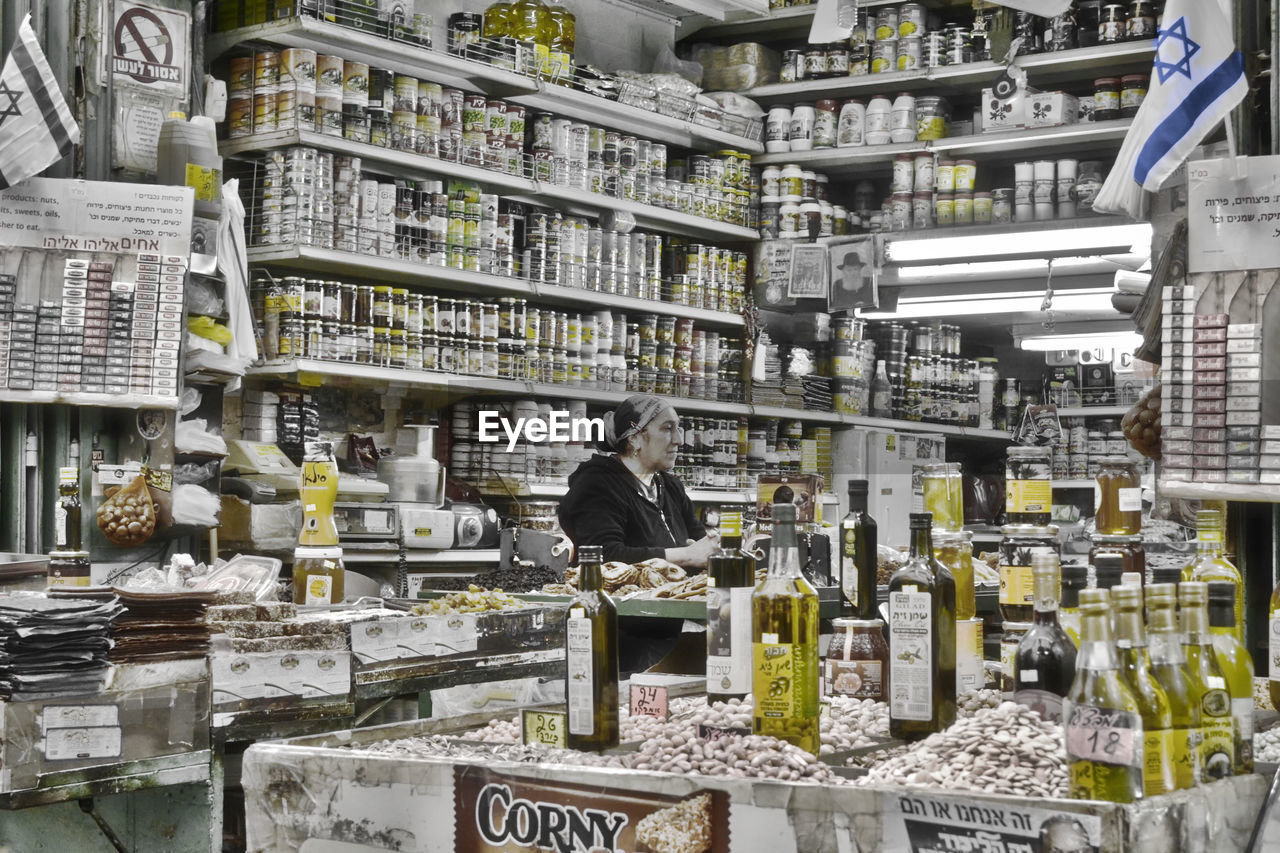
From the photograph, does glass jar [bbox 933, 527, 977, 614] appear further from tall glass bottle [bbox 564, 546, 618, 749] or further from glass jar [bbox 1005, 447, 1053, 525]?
tall glass bottle [bbox 564, 546, 618, 749]

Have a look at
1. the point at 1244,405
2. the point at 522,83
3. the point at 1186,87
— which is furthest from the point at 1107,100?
the point at 1244,405

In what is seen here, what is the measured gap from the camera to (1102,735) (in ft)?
4.74

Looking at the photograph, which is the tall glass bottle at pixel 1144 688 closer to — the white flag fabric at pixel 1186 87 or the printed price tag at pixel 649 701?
the printed price tag at pixel 649 701

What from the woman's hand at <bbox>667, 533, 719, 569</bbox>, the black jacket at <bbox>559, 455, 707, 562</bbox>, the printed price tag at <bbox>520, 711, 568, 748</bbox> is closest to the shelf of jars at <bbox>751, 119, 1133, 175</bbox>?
the black jacket at <bbox>559, 455, 707, 562</bbox>

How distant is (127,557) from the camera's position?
4.56 meters

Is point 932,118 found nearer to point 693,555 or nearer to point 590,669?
point 693,555

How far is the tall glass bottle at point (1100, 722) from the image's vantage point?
4.71ft

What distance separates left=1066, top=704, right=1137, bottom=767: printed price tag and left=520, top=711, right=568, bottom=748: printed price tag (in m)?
0.73

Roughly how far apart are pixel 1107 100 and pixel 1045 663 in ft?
15.6

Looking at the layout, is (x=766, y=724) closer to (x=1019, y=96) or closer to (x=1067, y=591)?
(x=1067, y=591)

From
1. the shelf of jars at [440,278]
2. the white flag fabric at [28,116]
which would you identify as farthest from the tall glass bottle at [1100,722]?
the shelf of jars at [440,278]

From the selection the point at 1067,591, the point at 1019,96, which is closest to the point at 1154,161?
the point at 1067,591

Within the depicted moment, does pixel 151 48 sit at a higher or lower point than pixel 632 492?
higher

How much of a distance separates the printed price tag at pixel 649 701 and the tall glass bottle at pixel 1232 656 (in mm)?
761
